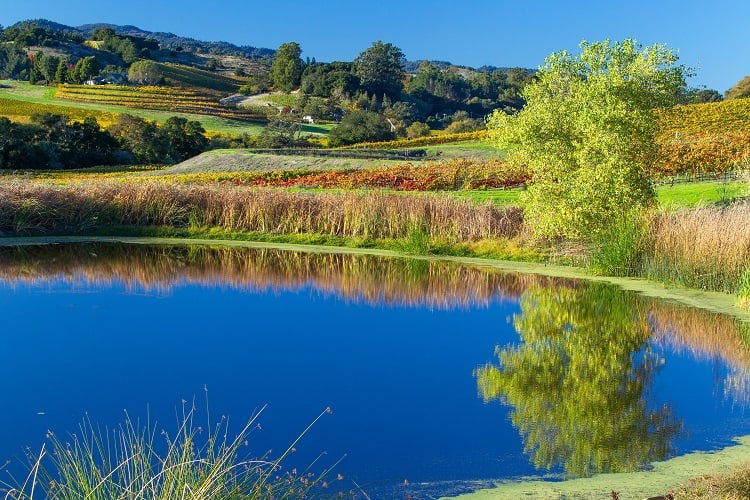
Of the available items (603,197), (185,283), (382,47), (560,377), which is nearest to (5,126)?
(185,283)

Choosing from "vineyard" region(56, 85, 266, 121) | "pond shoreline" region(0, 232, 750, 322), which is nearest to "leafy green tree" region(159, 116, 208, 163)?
"vineyard" region(56, 85, 266, 121)

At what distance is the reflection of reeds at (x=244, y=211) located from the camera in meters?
20.7

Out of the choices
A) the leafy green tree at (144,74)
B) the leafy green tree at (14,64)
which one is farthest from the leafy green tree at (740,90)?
the leafy green tree at (14,64)

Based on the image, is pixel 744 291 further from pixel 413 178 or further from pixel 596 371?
pixel 413 178

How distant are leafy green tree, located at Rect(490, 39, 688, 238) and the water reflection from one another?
92.9 inches

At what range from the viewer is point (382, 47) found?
117 metres

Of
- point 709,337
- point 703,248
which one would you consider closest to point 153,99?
point 703,248

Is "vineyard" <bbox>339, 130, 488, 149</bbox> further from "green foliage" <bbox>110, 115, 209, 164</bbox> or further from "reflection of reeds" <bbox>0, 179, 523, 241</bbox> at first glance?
"reflection of reeds" <bbox>0, 179, 523, 241</bbox>

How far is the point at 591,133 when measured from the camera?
1723 cm

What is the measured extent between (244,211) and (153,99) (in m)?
64.7

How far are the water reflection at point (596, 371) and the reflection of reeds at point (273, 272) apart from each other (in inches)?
56.7

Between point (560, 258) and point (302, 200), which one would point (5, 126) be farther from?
point (560, 258)

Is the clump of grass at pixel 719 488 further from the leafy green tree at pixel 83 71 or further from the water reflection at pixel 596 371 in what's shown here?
the leafy green tree at pixel 83 71

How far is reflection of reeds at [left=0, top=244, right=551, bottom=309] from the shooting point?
15.6m
